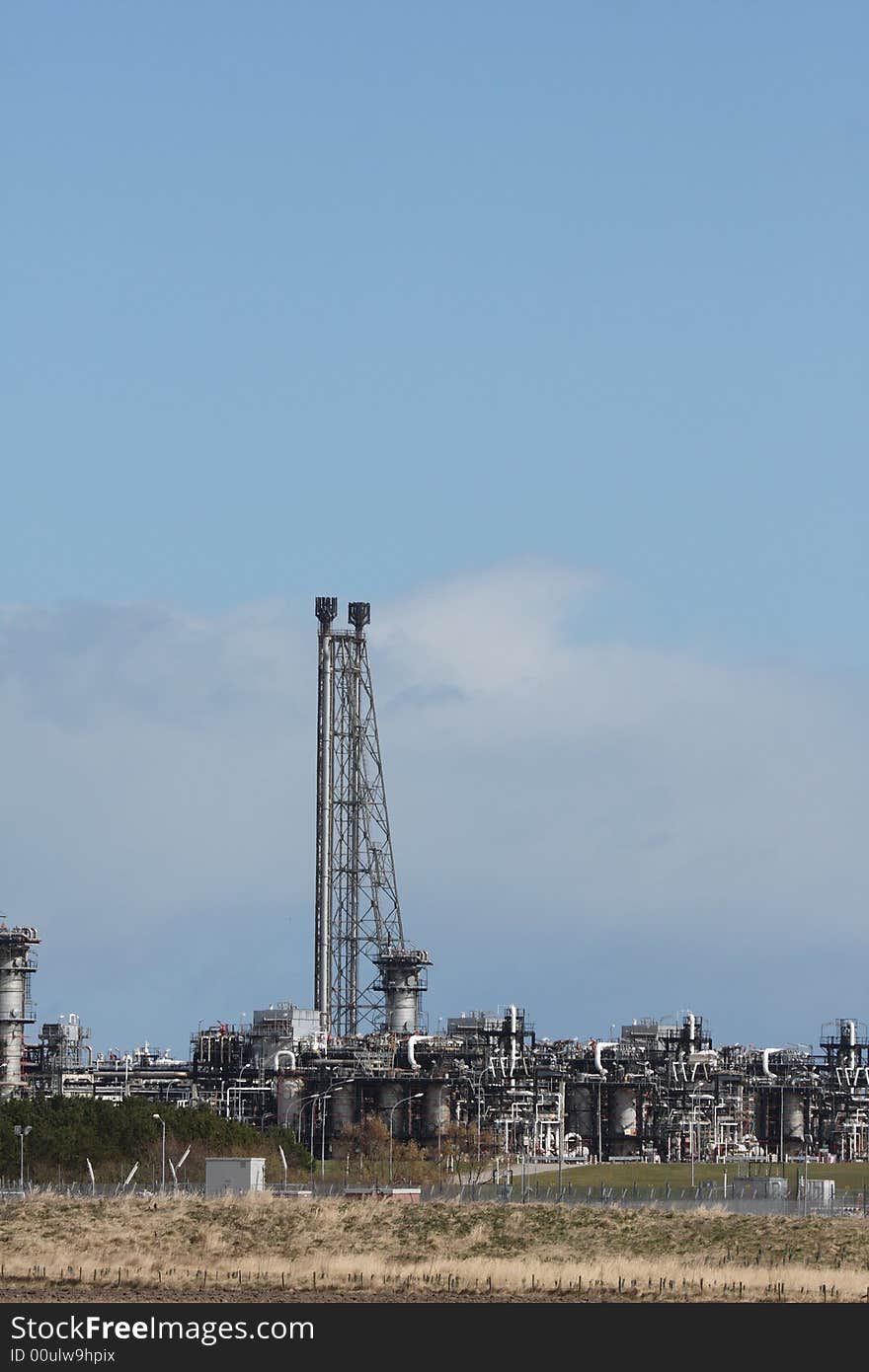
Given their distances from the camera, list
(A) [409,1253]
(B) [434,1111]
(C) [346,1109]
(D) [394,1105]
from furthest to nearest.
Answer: (C) [346,1109], (B) [434,1111], (D) [394,1105], (A) [409,1253]

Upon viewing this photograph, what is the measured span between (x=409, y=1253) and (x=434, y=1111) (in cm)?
9288

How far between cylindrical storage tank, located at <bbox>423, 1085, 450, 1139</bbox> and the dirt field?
66097 mm

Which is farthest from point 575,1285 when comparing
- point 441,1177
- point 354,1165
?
point 354,1165

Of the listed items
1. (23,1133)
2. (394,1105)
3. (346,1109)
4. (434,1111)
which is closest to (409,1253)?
(23,1133)

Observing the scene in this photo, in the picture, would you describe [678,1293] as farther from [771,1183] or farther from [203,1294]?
[771,1183]

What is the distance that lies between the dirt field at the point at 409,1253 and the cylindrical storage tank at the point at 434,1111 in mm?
66097

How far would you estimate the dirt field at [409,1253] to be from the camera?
3477 inches

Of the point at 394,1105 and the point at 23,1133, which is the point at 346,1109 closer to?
the point at 394,1105

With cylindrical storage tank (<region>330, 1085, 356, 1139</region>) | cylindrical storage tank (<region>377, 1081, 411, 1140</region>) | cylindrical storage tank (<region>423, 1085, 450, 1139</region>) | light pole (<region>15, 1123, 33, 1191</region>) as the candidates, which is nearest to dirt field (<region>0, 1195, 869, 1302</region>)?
light pole (<region>15, 1123, 33, 1191</region>)

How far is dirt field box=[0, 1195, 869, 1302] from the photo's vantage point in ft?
290

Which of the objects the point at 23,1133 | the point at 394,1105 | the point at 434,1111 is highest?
the point at 394,1105

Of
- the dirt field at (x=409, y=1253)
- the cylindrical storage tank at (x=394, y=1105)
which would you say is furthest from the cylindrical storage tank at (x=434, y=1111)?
the dirt field at (x=409, y=1253)

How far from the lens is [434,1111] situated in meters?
198
